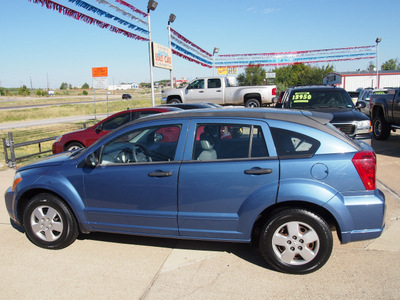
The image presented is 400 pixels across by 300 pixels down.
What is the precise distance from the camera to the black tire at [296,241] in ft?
10.6

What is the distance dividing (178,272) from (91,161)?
5.11 ft

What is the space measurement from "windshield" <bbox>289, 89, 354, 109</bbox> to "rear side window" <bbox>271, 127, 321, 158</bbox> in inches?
226

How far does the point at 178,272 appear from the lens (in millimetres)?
3504

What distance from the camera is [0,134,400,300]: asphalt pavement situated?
123 inches

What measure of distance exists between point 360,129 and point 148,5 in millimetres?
10742

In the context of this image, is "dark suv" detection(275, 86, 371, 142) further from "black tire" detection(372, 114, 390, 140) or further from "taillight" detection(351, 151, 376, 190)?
"taillight" detection(351, 151, 376, 190)

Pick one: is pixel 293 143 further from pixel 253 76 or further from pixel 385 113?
pixel 253 76

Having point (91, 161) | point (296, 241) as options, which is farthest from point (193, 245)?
point (91, 161)

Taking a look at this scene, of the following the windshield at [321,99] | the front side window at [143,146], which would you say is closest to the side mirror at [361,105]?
the windshield at [321,99]

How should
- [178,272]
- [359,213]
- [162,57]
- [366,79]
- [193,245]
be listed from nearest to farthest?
1. [359,213]
2. [178,272]
3. [193,245]
4. [162,57]
5. [366,79]

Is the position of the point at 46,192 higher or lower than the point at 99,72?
lower

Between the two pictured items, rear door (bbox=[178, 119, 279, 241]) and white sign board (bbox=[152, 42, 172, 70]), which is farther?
white sign board (bbox=[152, 42, 172, 70])

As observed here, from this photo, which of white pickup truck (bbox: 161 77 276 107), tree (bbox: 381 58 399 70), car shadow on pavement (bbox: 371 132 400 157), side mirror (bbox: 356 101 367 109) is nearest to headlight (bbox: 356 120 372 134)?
side mirror (bbox: 356 101 367 109)

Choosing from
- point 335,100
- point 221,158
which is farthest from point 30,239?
point 335,100
